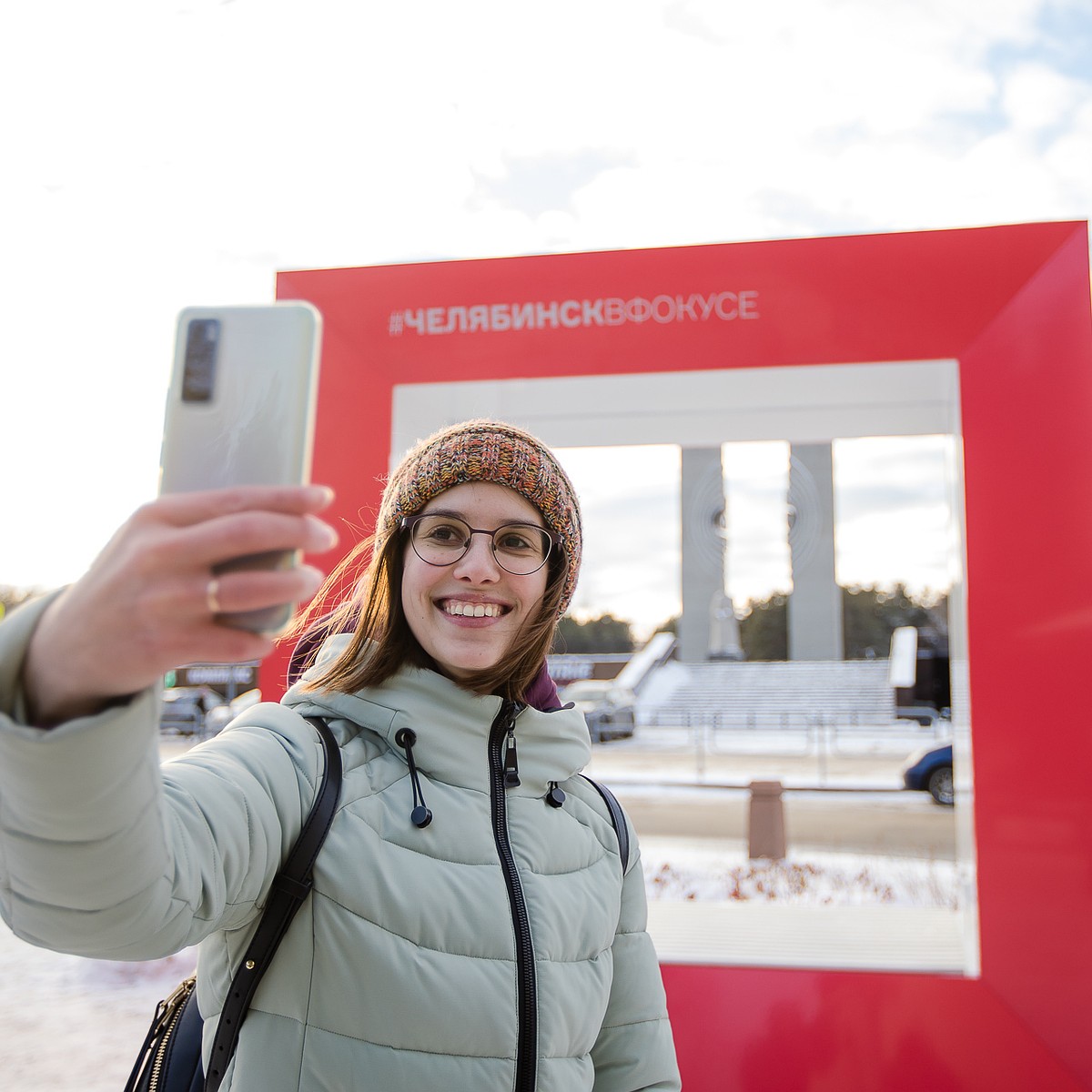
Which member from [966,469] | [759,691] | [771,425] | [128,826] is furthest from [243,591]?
[759,691]

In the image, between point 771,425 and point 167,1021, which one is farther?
point 771,425

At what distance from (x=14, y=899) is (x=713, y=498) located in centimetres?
2062

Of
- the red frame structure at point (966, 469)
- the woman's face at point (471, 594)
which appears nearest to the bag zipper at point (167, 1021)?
the woman's face at point (471, 594)

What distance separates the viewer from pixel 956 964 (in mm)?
3869

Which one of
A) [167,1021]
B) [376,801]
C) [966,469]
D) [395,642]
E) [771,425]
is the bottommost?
[167,1021]

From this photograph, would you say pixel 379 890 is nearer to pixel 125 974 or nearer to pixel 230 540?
pixel 230 540

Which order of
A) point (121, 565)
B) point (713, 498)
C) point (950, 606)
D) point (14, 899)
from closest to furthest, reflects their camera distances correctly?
point (121, 565)
point (14, 899)
point (950, 606)
point (713, 498)

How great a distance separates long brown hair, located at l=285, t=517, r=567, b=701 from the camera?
142 cm

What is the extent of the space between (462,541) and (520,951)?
63 cm

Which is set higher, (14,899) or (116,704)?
(116,704)

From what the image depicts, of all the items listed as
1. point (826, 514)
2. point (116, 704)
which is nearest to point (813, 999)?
point (116, 704)

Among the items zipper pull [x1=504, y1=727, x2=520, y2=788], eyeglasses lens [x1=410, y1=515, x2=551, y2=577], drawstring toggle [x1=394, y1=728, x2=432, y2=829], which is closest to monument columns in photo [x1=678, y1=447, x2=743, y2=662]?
eyeglasses lens [x1=410, y1=515, x2=551, y2=577]

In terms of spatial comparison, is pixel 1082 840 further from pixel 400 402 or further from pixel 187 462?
pixel 187 462

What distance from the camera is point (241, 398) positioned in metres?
0.70
